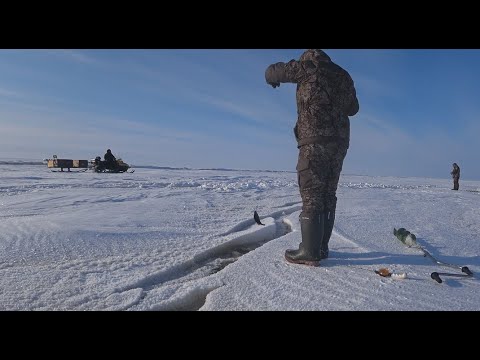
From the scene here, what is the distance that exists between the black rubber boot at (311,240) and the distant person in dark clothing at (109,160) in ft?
60.8

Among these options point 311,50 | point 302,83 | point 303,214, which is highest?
point 311,50

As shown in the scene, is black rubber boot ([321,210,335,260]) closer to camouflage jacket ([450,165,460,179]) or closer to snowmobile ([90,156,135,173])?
camouflage jacket ([450,165,460,179])

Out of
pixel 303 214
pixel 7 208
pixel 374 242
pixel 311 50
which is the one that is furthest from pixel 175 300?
pixel 7 208

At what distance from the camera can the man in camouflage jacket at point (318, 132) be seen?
227 cm

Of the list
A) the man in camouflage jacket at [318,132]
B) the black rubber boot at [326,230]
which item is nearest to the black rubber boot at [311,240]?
the man in camouflage jacket at [318,132]

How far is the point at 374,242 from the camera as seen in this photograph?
124 inches

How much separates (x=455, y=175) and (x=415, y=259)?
1694 cm

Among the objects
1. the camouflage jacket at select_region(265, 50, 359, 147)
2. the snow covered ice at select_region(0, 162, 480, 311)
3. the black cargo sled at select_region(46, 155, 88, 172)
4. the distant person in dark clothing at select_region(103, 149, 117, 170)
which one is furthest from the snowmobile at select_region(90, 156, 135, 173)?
the camouflage jacket at select_region(265, 50, 359, 147)

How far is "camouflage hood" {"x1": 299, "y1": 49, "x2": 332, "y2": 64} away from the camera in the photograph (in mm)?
2242

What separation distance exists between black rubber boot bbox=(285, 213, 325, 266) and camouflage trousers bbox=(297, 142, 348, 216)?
5cm

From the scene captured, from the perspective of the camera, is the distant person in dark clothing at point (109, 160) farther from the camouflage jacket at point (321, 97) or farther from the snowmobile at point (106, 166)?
the camouflage jacket at point (321, 97)

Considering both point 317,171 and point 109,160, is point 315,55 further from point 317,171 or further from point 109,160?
point 109,160

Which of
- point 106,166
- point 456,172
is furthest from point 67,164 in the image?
point 456,172
